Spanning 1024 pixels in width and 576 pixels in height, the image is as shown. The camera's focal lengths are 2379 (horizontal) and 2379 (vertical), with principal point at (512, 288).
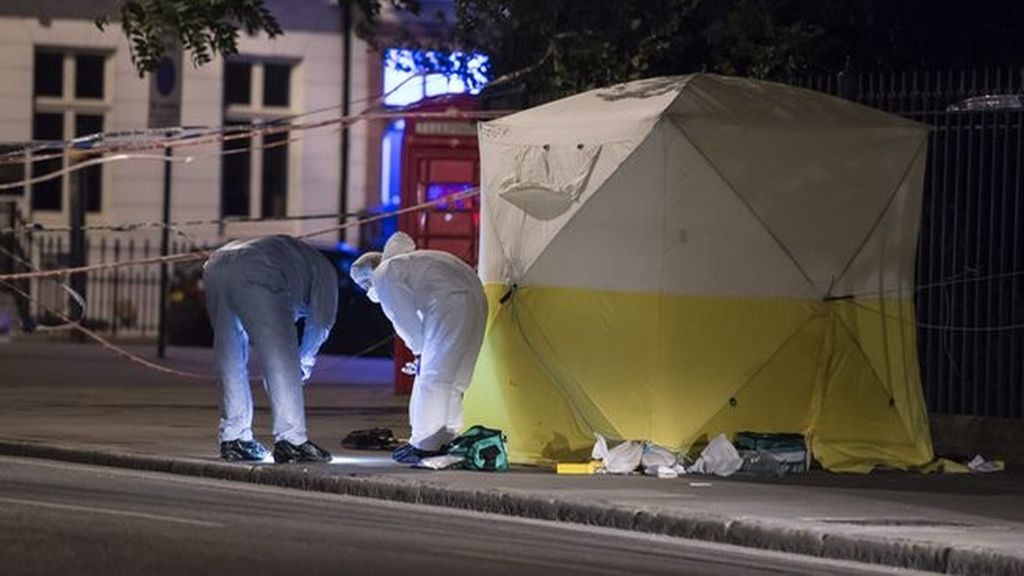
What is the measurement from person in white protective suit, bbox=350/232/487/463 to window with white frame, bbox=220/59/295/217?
2033 centimetres

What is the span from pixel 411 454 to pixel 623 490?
196 centimetres

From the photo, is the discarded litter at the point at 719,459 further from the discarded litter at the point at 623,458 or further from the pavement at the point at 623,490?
the discarded litter at the point at 623,458

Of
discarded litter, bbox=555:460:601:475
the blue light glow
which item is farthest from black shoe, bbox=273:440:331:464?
the blue light glow

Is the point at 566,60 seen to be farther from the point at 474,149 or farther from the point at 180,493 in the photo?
the point at 180,493

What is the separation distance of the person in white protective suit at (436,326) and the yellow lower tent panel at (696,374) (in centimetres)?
53

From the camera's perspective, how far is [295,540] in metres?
11.9

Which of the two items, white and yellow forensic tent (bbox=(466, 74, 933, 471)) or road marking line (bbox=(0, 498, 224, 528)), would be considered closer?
road marking line (bbox=(0, 498, 224, 528))

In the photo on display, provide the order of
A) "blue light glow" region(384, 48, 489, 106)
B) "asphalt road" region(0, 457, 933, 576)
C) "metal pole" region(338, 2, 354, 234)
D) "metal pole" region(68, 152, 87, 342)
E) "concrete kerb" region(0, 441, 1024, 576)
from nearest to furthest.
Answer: "asphalt road" region(0, 457, 933, 576) < "concrete kerb" region(0, 441, 1024, 576) < "blue light glow" region(384, 48, 489, 106) < "metal pole" region(68, 152, 87, 342) < "metal pole" region(338, 2, 354, 234)

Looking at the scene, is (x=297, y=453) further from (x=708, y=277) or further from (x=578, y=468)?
(x=708, y=277)

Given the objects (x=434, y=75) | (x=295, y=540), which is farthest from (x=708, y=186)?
(x=434, y=75)

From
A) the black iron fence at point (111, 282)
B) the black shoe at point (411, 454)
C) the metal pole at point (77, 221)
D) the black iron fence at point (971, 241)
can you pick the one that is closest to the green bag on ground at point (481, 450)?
the black shoe at point (411, 454)

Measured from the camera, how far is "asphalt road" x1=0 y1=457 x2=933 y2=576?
1095 centimetres

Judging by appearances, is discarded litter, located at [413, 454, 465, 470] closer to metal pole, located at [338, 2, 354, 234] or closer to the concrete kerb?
the concrete kerb

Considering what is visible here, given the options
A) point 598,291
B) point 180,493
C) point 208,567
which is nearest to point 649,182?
point 598,291
